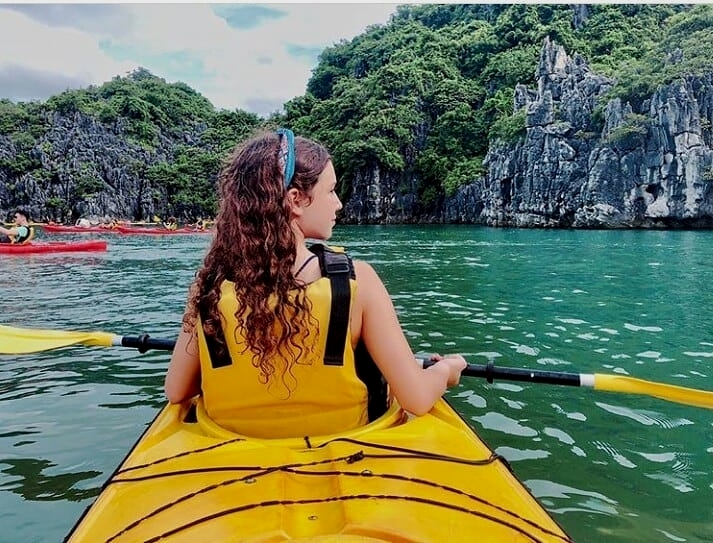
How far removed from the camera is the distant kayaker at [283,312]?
6.04 ft

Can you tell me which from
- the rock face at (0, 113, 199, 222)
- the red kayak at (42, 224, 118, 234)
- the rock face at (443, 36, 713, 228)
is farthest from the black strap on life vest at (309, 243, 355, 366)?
the rock face at (0, 113, 199, 222)

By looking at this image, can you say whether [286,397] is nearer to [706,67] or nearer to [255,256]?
[255,256]

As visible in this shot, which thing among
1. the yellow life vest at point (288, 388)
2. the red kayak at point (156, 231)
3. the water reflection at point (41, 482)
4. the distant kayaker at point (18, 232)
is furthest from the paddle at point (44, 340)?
the red kayak at point (156, 231)

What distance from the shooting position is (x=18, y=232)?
51.6 feet

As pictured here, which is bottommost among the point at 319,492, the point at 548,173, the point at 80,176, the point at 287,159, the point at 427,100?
the point at 319,492

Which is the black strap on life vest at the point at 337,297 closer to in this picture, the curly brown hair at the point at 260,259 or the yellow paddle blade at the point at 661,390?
the curly brown hair at the point at 260,259

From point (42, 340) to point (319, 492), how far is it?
286 centimetres

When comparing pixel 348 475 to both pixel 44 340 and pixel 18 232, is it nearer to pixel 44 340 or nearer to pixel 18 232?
pixel 44 340

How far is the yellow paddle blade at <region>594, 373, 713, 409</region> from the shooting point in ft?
9.62

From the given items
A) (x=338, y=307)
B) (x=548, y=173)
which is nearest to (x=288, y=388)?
(x=338, y=307)

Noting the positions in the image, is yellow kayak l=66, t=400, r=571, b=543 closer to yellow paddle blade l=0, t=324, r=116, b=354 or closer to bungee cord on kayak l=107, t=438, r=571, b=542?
bungee cord on kayak l=107, t=438, r=571, b=542

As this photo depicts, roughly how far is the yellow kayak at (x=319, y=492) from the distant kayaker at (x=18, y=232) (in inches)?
606

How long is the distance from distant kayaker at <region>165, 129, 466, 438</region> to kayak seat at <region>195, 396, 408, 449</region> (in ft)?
0.11

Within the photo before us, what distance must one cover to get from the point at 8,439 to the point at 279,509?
2809 millimetres
